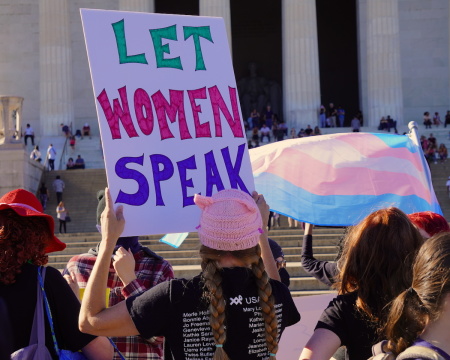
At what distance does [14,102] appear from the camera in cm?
3394

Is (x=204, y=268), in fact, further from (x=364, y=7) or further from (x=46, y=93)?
(x=364, y=7)

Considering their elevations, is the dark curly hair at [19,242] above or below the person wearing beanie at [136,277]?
above

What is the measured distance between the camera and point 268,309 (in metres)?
4.34

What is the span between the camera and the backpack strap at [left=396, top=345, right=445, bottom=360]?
3566mm

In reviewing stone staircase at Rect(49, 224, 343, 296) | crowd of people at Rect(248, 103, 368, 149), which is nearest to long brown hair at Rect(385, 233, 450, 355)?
stone staircase at Rect(49, 224, 343, 296)

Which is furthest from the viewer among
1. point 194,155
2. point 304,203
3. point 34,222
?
point 304,203

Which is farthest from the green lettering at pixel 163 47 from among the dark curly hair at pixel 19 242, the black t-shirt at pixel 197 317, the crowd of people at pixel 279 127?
the crowd of people at pixel 279 127

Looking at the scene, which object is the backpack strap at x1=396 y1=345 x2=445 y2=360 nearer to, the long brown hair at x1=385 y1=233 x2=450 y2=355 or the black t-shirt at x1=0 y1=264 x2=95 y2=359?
the long brown hair at x1=385 y1=233 x2=450 y2=355

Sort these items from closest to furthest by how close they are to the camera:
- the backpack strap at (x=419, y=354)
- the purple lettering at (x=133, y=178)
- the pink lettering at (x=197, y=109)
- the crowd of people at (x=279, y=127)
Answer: the backpack strap at (x=419, y=354) → the purple lettering at (x=133, y=178) → the pink lettering at (x=197, y=109) → the crowd of people at (x=279, y=127)

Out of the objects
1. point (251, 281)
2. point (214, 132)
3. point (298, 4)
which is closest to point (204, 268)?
point (251, 281)

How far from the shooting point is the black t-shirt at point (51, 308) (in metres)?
4.82

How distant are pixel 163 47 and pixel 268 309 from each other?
7.65 feet

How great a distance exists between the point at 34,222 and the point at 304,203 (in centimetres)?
353

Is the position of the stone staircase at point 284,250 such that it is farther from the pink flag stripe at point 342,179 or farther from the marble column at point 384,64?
the marble column at point 384,64
